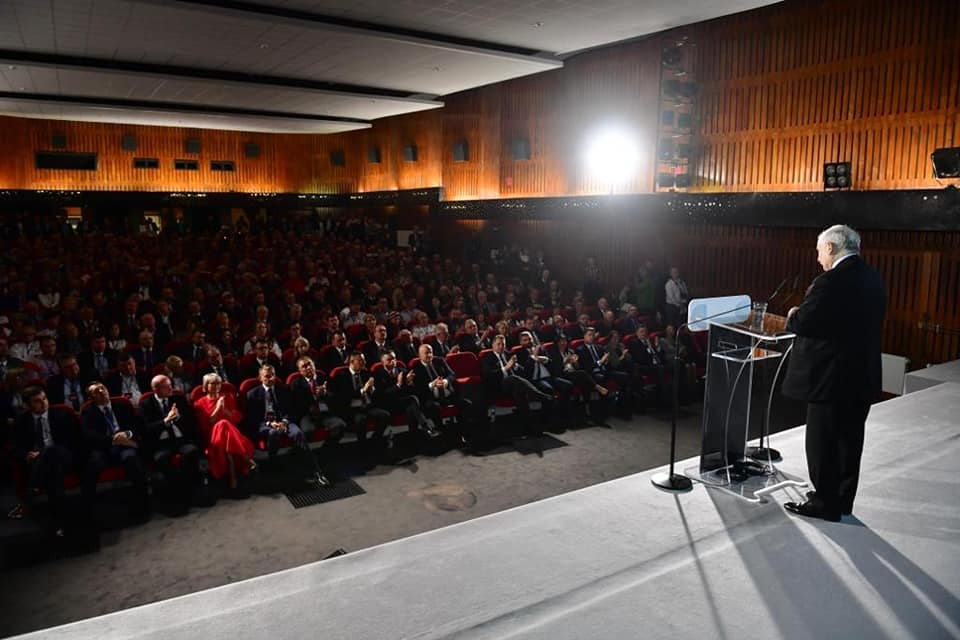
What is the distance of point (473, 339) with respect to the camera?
24.6ft

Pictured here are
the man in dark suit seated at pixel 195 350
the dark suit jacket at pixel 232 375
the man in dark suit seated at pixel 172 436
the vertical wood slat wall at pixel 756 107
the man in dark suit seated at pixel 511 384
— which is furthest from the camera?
the vertical wood slat wall at pixel 756 107

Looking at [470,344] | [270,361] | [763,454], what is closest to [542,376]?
[470,344]

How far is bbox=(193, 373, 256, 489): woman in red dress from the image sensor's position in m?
4.90

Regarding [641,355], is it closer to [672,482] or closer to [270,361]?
[270,361]

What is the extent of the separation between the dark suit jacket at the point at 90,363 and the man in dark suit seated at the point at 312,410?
182 centimetres

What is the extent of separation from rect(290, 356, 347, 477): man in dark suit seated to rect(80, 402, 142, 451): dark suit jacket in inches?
46.3

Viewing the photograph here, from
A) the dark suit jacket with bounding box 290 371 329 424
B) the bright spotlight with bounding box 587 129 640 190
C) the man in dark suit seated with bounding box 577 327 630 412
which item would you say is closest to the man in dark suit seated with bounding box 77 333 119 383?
the dark suit jacket with bounding box 290 371 329 424

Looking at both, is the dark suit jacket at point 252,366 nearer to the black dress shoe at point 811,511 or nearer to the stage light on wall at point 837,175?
the black dress shoe at point 811,511

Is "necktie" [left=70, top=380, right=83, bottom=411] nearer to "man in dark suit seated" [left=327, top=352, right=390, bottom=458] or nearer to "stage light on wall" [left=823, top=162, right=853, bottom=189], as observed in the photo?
"man in dark suit seated" [left=327, top=352, right=390, bottom=458]

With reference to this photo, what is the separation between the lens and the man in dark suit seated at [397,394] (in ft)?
19.5

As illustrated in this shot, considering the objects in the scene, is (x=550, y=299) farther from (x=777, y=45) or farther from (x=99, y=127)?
(x=99, y=127)

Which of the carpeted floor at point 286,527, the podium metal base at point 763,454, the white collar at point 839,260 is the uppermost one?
the white collar at point 839,260

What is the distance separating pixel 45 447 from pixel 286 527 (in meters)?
1.67

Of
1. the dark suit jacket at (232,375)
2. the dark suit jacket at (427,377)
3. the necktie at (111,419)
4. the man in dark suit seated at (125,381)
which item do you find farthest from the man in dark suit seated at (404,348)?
the necktie at (111,419)
